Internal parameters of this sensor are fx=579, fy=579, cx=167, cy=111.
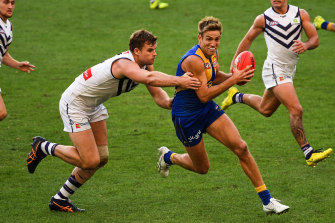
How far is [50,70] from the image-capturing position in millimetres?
16406

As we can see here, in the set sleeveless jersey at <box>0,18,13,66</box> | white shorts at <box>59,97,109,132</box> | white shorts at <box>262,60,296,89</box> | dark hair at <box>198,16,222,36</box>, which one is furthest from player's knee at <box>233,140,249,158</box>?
sleeveless jersey at <box>0,18,13,66</box>

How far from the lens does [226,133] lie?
288 inches

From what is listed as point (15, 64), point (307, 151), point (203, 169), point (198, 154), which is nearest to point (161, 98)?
point (198, 154)

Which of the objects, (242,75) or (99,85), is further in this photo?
(99,85)

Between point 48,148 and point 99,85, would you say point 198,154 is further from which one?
point 48,148

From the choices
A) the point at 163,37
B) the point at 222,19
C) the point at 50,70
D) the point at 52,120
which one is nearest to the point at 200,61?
the point at 52,120

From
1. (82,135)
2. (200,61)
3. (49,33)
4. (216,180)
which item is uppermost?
(200,61)

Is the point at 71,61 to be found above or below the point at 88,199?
below

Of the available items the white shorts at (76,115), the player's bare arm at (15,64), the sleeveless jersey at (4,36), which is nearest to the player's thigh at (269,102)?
the white shorts at (76,115)

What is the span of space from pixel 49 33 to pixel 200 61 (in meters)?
13.6

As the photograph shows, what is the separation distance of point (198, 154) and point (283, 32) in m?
2.83

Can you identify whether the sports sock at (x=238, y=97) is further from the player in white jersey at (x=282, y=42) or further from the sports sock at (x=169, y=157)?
the sports sock at (x=169, y=157)

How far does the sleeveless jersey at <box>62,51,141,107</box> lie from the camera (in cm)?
724

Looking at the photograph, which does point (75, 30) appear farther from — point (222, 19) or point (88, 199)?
point (88, 199)
